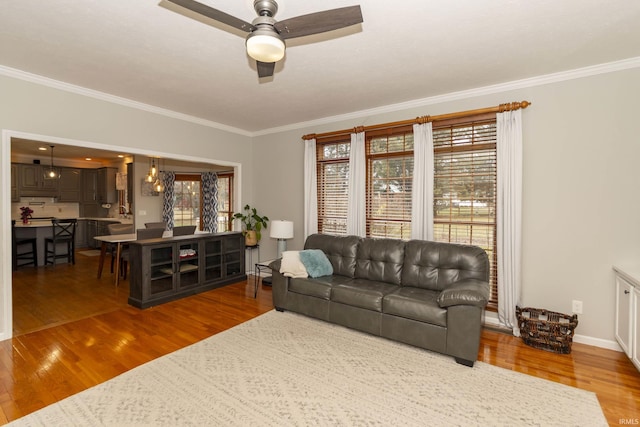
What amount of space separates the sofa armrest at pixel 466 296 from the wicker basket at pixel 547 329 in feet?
2.47

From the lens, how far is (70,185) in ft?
28.3

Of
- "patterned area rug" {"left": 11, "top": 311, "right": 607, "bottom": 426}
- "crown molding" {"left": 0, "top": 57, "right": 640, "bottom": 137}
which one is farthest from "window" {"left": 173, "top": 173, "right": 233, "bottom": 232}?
"patterned area rug" {"left": 11, "top": 311, "right": 607, "bottom": 426}

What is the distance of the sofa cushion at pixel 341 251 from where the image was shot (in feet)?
13.6

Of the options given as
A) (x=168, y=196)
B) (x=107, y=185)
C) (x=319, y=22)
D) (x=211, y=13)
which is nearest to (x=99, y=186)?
(x=107, y=185)

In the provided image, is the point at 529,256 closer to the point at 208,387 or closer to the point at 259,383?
the point at 259,383

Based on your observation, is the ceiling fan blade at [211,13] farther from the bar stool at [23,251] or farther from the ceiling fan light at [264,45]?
the bar stool at [23,251]

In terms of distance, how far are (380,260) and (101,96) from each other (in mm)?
4248

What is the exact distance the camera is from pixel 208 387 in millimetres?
2432

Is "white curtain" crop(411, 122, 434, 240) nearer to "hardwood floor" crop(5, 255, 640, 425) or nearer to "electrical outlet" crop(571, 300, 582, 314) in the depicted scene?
"hardwood floor" crop(5, 255, 640, 425)

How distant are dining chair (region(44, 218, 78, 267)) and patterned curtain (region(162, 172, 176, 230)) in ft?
6.67

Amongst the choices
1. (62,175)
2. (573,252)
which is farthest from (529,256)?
(62,175)

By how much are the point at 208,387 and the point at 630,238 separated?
4.22 meters

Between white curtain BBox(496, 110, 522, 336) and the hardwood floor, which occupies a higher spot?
white curtain BBox(496, 110, 522, 336)

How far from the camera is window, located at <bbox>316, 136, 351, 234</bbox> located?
4.95 metres
